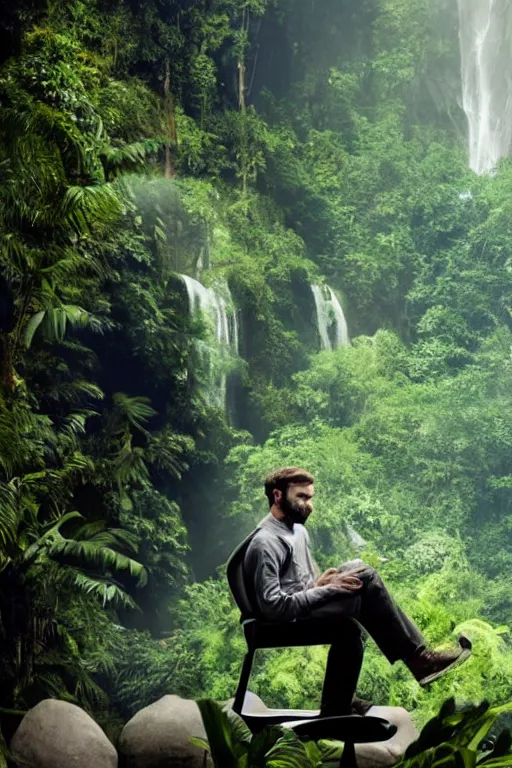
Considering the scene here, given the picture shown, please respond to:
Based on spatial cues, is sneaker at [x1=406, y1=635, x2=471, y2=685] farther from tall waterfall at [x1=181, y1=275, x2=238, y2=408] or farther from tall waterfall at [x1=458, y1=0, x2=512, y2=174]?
tall waterfall at [x1=458, y1=0, x2=512, y2=174]

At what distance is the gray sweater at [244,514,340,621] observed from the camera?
197 inches

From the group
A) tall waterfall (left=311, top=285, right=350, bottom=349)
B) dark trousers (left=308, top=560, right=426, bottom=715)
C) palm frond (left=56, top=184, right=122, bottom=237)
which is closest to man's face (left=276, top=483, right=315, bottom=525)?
dark trousers (left=308, top=560, right=426, bottom=715)

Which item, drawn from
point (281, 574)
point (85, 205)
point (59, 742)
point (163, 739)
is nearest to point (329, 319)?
point (85, 205)

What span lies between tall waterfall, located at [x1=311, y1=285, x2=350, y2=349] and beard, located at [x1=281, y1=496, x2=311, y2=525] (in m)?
6.11

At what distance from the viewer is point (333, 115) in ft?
38.9

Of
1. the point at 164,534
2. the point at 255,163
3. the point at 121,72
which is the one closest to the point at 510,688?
the point at 164,534

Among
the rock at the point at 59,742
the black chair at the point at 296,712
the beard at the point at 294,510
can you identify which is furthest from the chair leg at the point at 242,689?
the rock at the point at 59,742

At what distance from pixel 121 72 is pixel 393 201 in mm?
3219

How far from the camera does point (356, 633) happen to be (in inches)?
196

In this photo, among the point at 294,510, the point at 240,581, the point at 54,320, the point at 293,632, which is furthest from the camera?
the point at 54,320

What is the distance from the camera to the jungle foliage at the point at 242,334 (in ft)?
29.3

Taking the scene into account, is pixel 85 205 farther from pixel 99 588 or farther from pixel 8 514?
pixel 99 588

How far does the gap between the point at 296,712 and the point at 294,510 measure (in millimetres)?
932

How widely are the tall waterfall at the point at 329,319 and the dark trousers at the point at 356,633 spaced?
652cm
